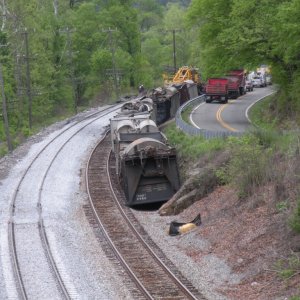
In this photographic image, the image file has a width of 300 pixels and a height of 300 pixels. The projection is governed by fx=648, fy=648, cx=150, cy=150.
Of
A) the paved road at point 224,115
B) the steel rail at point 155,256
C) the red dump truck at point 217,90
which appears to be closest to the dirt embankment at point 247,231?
the steel rail at point 155,256

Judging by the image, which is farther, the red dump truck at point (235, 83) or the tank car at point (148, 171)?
the red dump truck at point (235, 83)

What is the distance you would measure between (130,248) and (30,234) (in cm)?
384

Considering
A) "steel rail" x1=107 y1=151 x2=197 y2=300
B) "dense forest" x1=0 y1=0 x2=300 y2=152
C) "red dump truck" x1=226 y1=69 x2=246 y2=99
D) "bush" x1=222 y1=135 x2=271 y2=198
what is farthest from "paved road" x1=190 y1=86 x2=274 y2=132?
"bush" x1=222 y1=135 x2=271 y2=198

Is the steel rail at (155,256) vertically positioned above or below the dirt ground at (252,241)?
below

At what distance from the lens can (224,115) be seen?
44781 mm

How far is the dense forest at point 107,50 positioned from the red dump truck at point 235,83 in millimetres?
3174

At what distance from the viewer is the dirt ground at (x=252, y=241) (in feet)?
52.0

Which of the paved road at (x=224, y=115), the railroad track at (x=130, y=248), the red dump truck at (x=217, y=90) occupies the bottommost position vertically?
the railroad track at (x=130, y=248)

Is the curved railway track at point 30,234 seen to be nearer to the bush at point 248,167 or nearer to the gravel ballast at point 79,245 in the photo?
the gravel ballast at point 79,245

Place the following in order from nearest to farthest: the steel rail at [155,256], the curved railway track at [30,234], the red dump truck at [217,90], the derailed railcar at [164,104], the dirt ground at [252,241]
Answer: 1. the dirt ground at [252,241]
2. the steel rail at [155,256]
3. the curved railway track at [30,234]
4. the derailed railcar at [164,104]
5. the red dump truck at [217,90]

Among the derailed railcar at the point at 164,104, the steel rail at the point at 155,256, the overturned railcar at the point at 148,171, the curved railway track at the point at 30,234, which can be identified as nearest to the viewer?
the steel rail at the point at 155,256

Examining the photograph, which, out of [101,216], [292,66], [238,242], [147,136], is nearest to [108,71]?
[292,66]

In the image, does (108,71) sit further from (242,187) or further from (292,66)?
(242,187)

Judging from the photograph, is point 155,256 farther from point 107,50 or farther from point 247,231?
point 107,50
